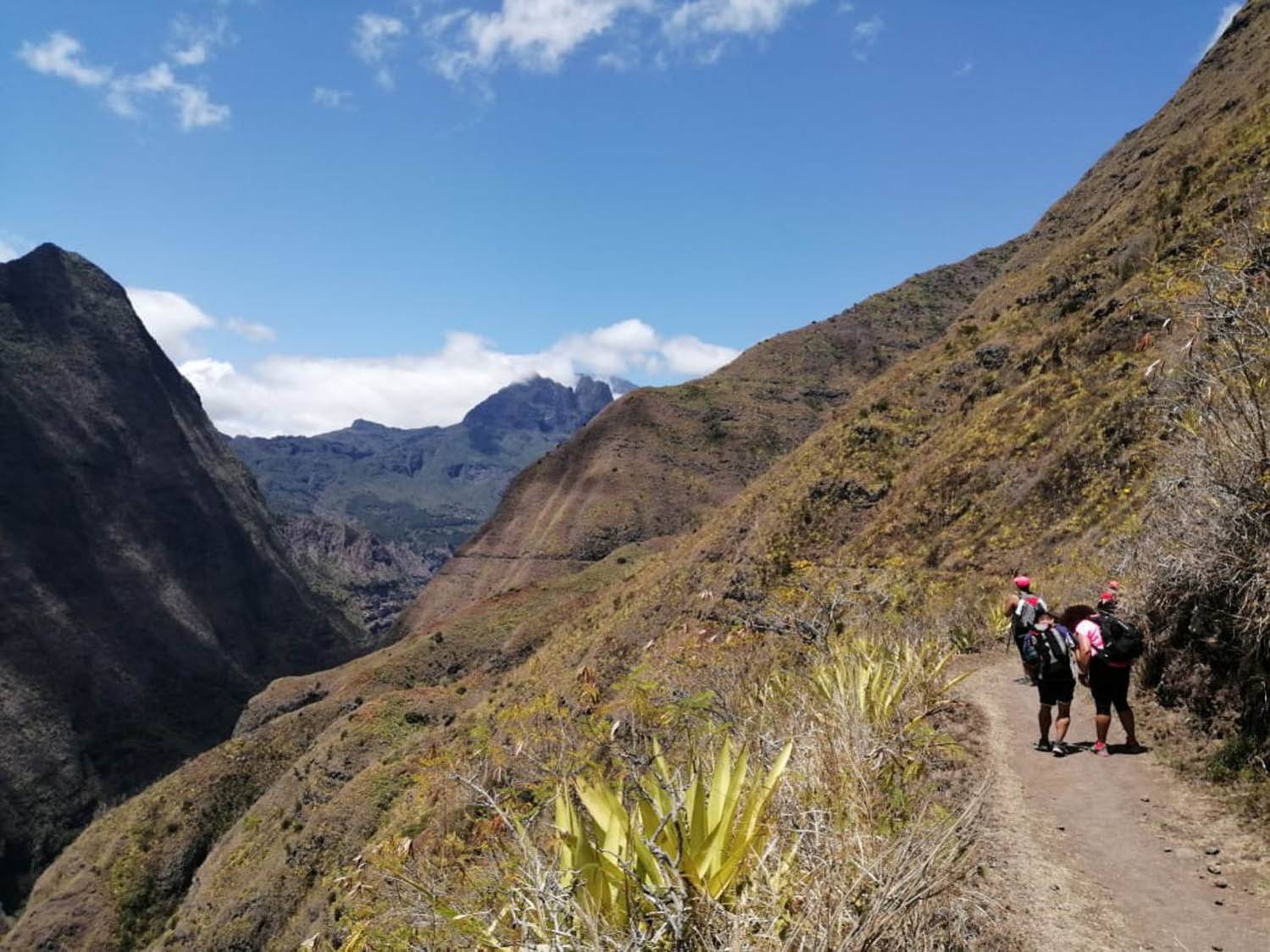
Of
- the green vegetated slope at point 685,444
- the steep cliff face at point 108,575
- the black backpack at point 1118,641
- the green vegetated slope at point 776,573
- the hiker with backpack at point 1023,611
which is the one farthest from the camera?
the steep cliff face at point 108,575

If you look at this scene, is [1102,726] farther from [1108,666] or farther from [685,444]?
[685,444]

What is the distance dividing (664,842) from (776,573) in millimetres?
25166

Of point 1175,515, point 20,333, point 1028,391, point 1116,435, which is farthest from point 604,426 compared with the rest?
point 20,333

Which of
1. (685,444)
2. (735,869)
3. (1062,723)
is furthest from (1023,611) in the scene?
(685,444)

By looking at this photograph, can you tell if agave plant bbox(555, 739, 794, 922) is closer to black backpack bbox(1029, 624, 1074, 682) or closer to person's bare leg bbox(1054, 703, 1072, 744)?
black backpack bbox(1029, 624, 1074, 682)

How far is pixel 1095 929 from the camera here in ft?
13.4

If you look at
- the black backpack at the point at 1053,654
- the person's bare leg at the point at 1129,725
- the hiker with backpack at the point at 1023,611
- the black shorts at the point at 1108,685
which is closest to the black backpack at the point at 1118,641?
the black shorts at the point at 1108,685

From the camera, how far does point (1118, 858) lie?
16.3 feet

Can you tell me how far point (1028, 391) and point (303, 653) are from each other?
129 meters

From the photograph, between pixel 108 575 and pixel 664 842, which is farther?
pixel 108 575

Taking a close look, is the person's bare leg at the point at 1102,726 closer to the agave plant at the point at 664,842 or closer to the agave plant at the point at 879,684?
the agave plant at the point at 879,684

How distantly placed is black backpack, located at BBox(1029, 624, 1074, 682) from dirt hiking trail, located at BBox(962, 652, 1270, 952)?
0.77m

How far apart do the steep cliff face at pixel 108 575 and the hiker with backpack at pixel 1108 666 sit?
9566 cm

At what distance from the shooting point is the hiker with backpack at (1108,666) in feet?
22.0
